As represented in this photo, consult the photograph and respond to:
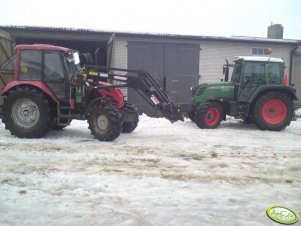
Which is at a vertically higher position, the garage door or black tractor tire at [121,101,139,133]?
the garage door

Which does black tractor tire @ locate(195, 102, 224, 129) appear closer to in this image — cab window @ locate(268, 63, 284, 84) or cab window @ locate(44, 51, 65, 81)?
cab window @ locate(268, 63, 284, 84)

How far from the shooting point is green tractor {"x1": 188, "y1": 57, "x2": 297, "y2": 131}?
10.0m

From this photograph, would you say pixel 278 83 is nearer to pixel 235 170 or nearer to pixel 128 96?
pixel 235 170

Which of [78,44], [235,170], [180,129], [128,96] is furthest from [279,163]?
[78,44]

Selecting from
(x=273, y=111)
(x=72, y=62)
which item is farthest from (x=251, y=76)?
(x=72, y=62)

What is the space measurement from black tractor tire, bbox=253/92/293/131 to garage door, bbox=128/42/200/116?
5.61 meters

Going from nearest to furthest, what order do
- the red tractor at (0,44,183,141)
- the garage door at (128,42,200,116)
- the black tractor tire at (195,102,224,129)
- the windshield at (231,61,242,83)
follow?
1. the red tractor at (0,44,183,141)
2. the black tractor tire at (195,102,224,129)
3. the windshield at (231,61,242,83)
4. the garage door at (128,42,200,116)

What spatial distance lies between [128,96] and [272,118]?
6822 mm

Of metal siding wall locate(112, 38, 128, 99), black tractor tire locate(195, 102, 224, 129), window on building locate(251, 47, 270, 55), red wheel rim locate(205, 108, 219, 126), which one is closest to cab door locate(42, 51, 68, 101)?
black tractor tire locate(195, 102, 224, 129)

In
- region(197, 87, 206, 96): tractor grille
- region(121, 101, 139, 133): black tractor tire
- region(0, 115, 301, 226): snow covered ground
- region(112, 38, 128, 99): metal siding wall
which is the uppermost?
region(112, 38, 128, 99): metal siding wall

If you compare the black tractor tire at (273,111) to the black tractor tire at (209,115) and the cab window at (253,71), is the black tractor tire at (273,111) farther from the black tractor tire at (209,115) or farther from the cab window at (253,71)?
the black tractor tire at (209,115)

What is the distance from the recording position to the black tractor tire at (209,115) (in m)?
9.98

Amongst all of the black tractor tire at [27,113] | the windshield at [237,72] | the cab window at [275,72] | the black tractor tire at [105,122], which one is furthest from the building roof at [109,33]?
the black tractor tire at [105,122]

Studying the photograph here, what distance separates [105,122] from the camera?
785 centimetres
